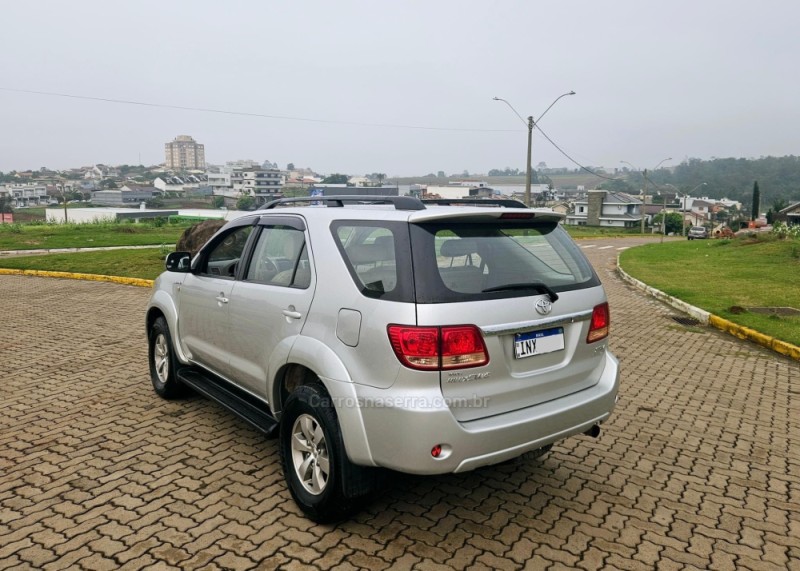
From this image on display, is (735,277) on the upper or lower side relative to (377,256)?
lower

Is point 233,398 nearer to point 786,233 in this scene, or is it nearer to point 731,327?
point 731,327

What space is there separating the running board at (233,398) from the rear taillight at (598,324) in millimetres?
2022

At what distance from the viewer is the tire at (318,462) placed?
10.3 ft

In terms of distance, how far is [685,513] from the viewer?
3.59 meters

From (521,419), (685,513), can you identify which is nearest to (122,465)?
(521,419)

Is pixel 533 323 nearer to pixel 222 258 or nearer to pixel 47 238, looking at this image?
pixel 222 258

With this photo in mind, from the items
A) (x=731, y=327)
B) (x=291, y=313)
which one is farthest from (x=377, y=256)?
(x=731, y=327)

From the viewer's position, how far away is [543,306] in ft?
10.6

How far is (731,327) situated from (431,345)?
7899 mm

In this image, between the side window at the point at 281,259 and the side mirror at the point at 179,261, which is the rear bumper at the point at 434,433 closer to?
the side window at the point at 281,259

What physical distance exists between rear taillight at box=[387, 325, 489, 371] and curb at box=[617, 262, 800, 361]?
654 centimetres

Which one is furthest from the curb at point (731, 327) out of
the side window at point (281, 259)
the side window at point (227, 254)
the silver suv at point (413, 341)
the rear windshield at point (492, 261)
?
the side window at point (227, 254)

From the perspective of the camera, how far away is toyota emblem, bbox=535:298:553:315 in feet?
10.5

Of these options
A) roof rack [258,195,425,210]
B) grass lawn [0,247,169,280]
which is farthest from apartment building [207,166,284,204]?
roof rack [258,195,425,210]
